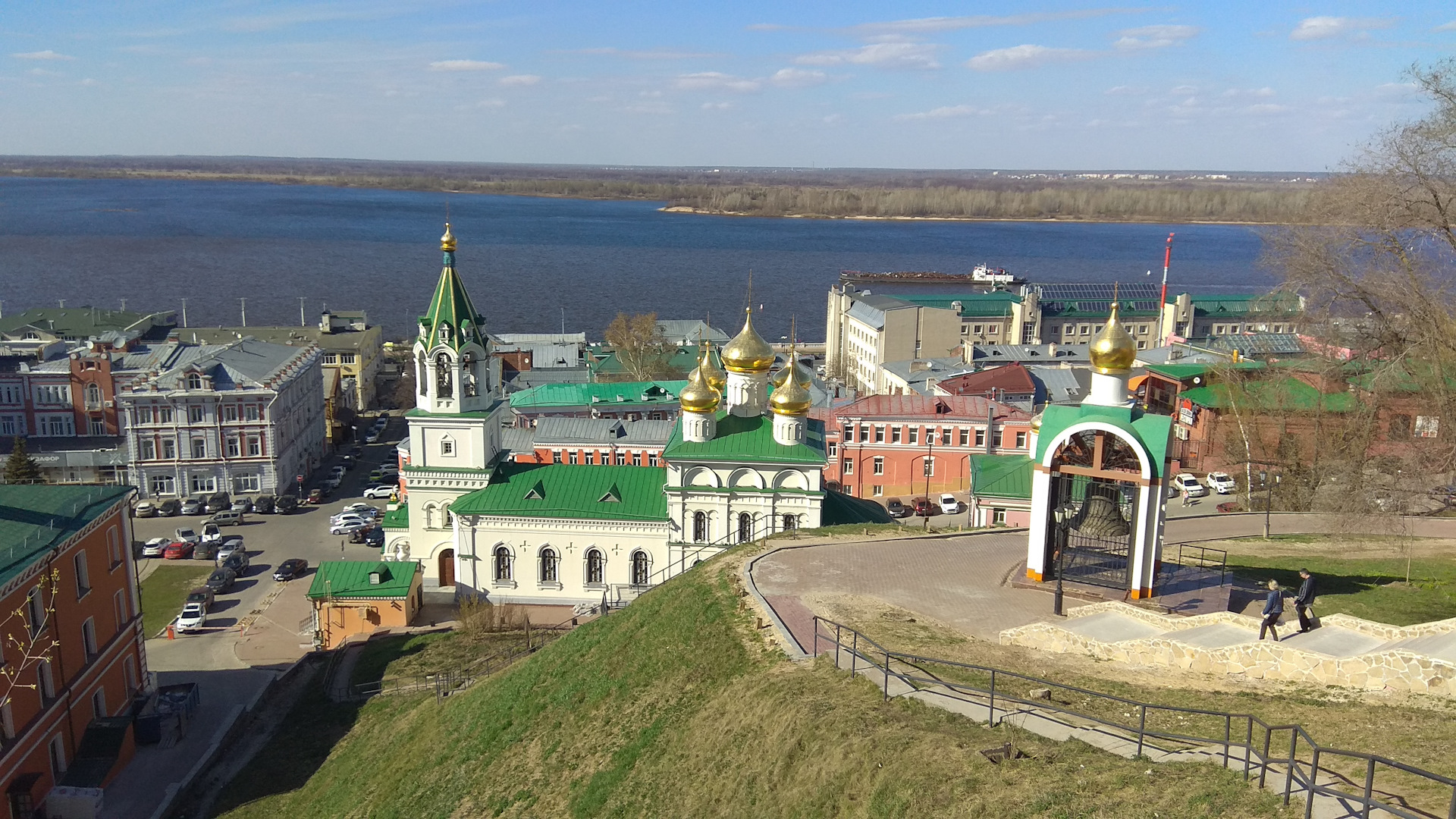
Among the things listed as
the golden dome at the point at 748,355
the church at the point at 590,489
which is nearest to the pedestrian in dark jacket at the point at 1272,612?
the church at the point at 590,489

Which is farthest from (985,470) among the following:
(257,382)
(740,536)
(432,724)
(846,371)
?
(846,371)

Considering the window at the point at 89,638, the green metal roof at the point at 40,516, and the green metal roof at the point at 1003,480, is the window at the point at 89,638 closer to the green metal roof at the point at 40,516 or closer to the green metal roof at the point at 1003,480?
the green metal roof at the point at 40,516

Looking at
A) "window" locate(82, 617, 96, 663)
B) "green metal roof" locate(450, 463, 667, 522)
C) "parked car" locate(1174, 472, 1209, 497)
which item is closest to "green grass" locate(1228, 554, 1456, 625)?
"green metal roof" locate(450, 463, 667, 522)

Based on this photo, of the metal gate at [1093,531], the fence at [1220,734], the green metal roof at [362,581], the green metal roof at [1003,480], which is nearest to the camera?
the fence at [1220,734]

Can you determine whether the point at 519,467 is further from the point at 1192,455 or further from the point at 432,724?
the point at 1192,455

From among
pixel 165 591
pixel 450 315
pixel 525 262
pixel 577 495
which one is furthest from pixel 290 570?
pixel 525 262

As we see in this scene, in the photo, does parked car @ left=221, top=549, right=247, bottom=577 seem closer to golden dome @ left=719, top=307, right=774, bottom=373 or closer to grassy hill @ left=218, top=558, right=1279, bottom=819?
grassy hill @ left=218, top=558, right=1279, bottom=819
